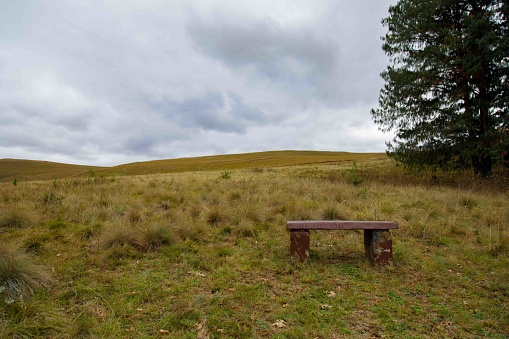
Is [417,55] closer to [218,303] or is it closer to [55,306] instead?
[218,303]

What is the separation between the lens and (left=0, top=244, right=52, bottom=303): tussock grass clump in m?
3.00

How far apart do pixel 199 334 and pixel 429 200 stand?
25.2ft

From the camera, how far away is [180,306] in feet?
10.2

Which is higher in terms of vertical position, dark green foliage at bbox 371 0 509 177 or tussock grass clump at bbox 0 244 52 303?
dark green foliage at bbox 371 0 509 177

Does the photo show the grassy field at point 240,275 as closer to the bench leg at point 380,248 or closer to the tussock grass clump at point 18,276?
the tussock grass clump at point 18,276

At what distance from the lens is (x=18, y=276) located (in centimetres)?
320

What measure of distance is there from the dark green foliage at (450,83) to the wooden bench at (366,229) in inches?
352

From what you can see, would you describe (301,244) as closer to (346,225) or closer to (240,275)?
(346,225)

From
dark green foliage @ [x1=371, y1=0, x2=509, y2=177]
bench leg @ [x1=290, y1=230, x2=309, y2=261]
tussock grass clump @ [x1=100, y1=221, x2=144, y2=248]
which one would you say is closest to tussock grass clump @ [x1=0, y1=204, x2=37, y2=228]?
tussock grass clump @ [x1=100, y1=221, x2=144, y2=248]

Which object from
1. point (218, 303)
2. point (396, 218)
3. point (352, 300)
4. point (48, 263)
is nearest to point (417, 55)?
point (396, 218)

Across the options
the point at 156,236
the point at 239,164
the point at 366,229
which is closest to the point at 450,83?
the point at 366,229

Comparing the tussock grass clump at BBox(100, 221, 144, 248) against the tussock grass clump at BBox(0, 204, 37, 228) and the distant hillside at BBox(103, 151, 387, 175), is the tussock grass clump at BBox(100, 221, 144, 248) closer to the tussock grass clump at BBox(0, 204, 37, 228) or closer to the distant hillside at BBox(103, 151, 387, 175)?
the tussock grass clump at BBox(0, 204, 37, 228)

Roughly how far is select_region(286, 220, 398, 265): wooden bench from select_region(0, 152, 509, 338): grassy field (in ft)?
0.63

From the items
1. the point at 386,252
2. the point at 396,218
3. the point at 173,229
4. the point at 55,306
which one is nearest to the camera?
the point at 55,306
